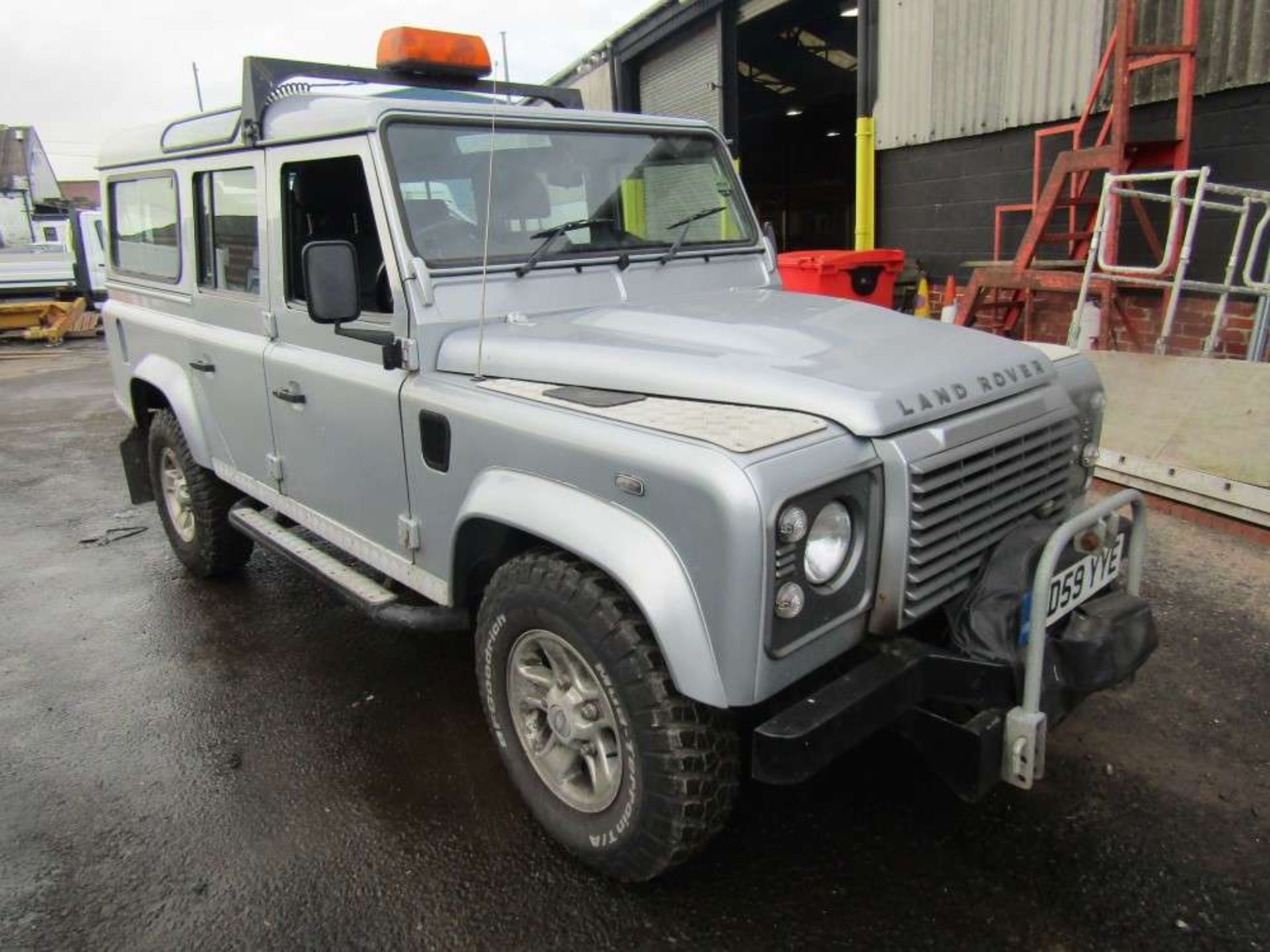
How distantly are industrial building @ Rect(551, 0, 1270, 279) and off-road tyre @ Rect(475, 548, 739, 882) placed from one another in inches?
145

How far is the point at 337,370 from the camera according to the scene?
3.18 metres

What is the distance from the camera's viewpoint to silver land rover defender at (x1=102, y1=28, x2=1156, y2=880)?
2.07 meters

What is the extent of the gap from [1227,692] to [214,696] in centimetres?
378

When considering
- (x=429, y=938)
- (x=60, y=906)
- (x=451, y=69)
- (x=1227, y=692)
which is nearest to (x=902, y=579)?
(x=429, y=938)

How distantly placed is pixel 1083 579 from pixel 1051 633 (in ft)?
0.54

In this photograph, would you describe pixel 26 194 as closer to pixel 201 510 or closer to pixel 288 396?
pixel 201 510

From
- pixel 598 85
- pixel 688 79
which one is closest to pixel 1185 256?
pixel 688 79

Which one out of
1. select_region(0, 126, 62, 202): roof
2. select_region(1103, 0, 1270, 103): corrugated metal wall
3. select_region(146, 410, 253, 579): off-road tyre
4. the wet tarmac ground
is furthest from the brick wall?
select_region(0, 126, 62, 202): roof

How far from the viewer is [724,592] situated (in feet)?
6.38

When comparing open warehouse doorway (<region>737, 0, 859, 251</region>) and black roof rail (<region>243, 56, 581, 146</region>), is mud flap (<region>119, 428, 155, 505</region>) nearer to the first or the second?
black roof rail (<region>243, 56, 581, 146</region>)

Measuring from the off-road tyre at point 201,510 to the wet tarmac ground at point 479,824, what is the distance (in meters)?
0.58

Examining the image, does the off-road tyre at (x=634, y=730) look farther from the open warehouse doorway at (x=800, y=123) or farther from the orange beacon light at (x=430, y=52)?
the open warehouse doorway at (x=800, y=123)

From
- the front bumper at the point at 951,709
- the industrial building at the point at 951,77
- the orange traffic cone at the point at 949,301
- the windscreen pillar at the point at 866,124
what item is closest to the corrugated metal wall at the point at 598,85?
the industrial building at the point at 951,77

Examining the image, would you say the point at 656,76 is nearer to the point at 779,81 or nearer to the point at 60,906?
the point at 779,81
